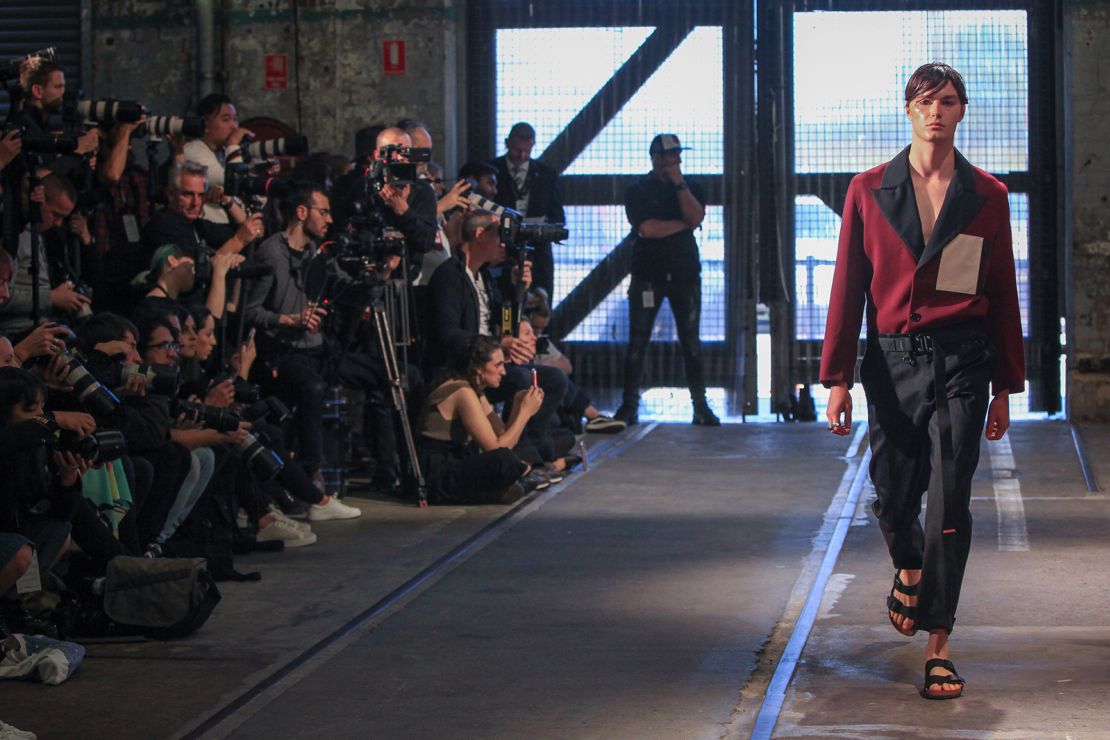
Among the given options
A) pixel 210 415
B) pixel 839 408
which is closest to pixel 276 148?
pixel 210 415

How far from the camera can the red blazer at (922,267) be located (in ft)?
14.7

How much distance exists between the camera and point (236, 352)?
7.54m

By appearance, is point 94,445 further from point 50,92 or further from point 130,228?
point 130,228

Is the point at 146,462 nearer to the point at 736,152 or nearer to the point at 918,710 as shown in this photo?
the point at 918,710

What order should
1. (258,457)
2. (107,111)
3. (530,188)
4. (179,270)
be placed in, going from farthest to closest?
(530,188) → (107,111) → (179,270) → (258,457)

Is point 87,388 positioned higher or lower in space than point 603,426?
higher

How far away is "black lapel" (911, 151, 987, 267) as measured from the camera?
14.7 ft

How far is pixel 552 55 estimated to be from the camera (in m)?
12.1

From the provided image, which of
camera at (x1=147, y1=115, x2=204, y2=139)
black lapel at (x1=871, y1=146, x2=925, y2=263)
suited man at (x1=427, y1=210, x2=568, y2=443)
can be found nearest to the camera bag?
black lapel at (x1=871, y1=146, x2=925, y2=263)

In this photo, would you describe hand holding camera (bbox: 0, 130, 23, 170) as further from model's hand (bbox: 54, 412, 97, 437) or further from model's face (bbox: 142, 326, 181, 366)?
model's hand (bbox: 54, 412, 97, 437)

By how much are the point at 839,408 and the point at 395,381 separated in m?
3.78

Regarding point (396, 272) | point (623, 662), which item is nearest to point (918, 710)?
point (623, 662)

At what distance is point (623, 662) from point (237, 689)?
3.49ft

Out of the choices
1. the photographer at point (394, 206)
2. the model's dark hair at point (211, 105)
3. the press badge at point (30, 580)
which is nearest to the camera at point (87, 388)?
the press badge at point (30, 580)
